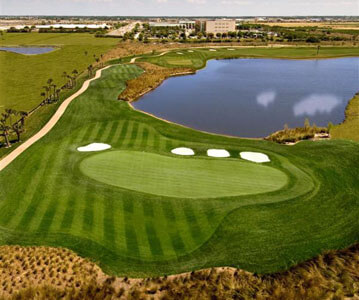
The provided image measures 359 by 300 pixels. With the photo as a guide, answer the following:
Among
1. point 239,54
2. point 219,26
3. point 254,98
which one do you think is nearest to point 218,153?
point 254,98

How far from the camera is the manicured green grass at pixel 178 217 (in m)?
15.2

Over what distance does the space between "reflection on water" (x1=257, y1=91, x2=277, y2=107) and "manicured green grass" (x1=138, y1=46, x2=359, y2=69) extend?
27.1m

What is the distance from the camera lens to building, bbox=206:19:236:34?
563 feet

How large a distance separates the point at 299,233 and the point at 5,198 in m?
19.2

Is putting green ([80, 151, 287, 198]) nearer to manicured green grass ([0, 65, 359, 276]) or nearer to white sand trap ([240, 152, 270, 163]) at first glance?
manicured green grass ([0, 65, 359, 276])

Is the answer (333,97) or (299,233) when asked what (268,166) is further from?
(333,97)

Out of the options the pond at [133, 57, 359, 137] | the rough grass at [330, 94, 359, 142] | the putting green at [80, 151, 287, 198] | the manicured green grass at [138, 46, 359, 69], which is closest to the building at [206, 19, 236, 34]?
the manicured green grass at [138, 46, 359, 69]

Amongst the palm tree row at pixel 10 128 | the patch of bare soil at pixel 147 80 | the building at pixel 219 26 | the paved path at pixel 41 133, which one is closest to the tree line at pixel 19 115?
the palm tree row at pixel 10 128

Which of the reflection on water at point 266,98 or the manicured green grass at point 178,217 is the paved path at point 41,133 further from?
the reflection on water at point 266,98

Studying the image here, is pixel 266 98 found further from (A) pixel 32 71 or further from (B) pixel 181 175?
(A) pixel 32 71

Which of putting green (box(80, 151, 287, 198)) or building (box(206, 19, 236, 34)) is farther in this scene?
building (box(206, 19, 236, 34))

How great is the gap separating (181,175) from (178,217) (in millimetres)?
4827

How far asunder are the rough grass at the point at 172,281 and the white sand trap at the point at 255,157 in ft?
36.9

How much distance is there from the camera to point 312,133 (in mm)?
32812
